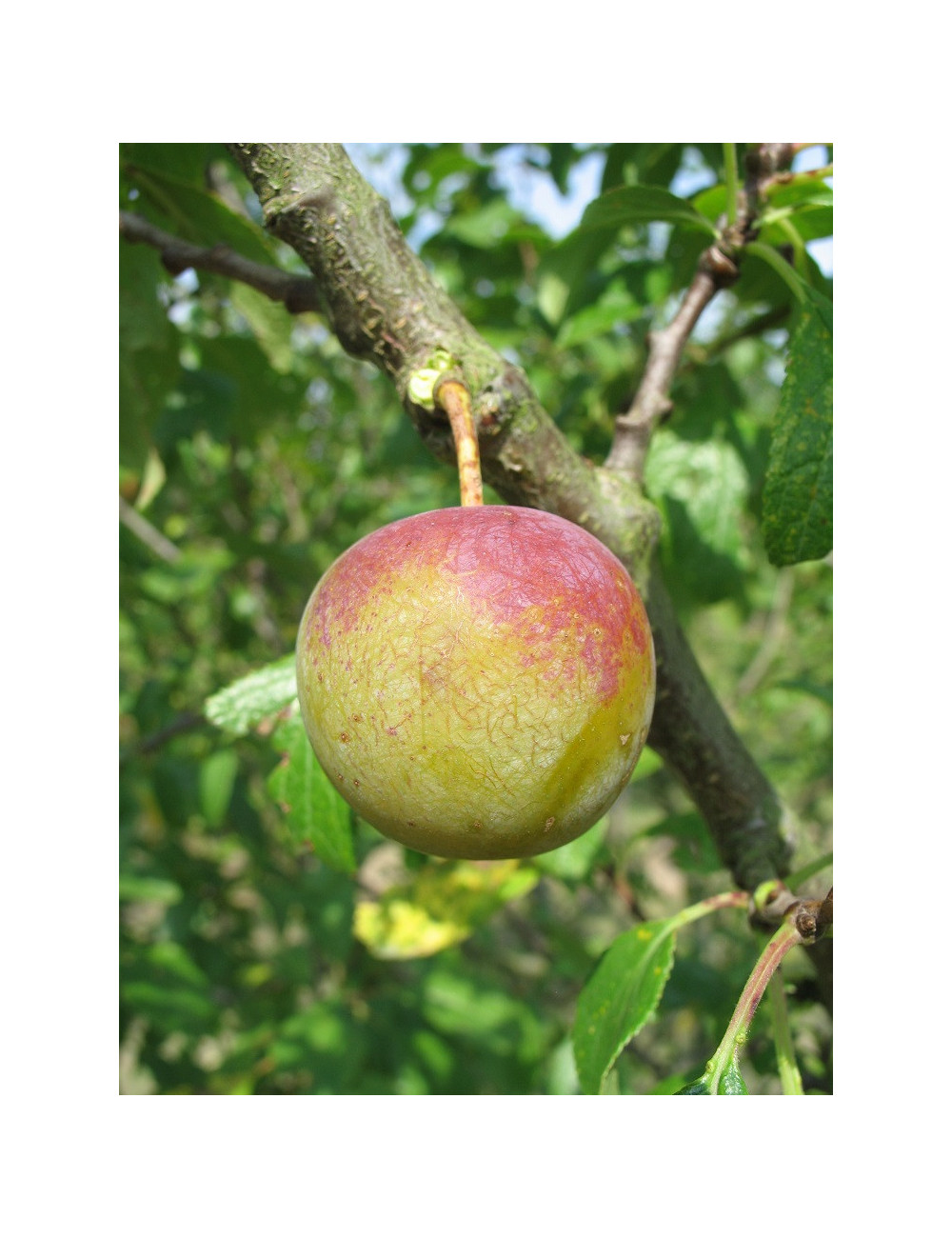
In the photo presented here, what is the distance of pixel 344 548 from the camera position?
2846 mm

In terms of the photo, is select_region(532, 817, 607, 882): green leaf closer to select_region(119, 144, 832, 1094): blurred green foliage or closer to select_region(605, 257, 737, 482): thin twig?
select_region(119, 144, 832, 1094): blurred green foliage

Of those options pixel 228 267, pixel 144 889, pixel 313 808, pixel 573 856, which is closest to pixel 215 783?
pixel 144 889

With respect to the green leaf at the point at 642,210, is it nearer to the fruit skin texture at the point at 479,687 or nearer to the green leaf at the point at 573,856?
the fruit skin texture at the point at 479,687

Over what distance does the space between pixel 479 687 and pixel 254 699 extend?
66 centimetres

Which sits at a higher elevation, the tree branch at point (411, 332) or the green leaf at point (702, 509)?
the tree branch at point (411, 332)

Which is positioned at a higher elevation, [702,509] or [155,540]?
[702,509]

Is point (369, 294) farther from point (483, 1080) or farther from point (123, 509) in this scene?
point (483, 1080)

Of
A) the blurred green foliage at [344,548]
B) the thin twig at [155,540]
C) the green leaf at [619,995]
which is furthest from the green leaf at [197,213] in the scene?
the thin twig at [155,540]

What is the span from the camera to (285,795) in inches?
44.9

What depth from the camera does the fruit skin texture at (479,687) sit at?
2.12 feet

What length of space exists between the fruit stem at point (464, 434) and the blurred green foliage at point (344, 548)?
43 centimetres

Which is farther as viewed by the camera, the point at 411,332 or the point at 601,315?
the point at 601,315

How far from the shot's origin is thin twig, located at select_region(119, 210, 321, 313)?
3.32 feet

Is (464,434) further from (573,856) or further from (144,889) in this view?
(144,889)
